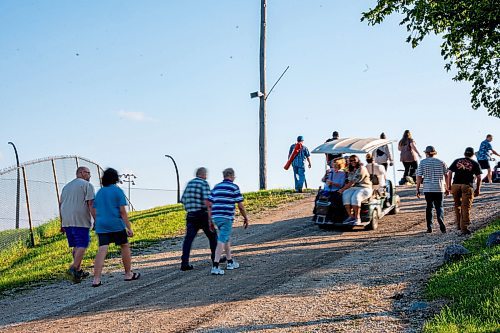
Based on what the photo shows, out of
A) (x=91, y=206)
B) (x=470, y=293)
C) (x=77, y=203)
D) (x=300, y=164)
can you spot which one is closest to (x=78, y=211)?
(x=77, y=203)

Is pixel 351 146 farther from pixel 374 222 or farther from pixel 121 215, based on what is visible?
pixel 121 215

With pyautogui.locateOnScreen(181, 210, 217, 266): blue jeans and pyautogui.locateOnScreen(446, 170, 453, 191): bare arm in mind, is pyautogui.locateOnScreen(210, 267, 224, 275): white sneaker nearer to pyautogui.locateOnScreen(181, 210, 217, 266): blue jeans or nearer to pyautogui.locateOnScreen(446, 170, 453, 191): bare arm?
pyautogui.locateOnScreen(181, 210, 217, 266): blue jeans

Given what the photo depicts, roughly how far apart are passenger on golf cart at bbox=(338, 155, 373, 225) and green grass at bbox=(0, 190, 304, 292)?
A: 16.9 ft

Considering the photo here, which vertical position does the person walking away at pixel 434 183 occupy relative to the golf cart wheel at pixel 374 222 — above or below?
above

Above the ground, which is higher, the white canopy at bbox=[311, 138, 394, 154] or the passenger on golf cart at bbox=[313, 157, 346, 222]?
the white canopy at bbox=[311, 138, 394, 154]

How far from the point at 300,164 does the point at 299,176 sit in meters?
0.75

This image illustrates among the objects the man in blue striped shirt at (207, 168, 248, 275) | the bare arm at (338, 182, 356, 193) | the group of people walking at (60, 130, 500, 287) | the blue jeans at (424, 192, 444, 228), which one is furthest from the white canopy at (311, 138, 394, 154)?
the man in blue striped shirt at (207, 168, 248, 275)

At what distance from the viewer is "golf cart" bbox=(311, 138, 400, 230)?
1675 centimetres

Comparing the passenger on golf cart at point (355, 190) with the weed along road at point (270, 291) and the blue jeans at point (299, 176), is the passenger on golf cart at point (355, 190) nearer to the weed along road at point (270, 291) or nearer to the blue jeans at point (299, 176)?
the weed along road at point (270, 291)

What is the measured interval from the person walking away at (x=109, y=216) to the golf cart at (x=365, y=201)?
19.6 feet

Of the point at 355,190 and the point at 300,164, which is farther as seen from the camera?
the point at 300,164

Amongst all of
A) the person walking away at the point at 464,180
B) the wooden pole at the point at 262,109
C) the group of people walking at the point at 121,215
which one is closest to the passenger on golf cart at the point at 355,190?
the person walking away at the point at 464,180

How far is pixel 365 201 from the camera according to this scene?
1669cm

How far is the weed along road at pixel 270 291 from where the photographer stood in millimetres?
9391
